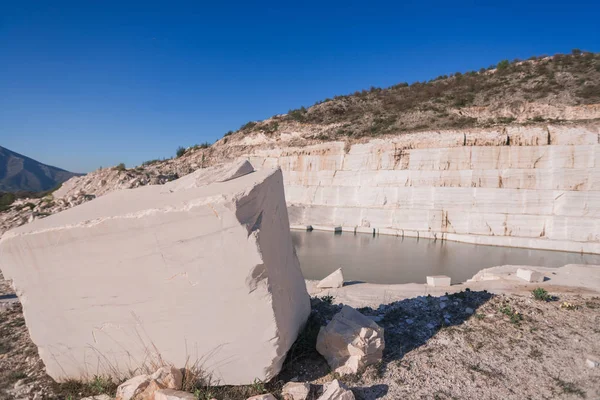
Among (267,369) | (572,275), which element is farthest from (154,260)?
(572,275)

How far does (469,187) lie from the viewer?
15023 millimetres

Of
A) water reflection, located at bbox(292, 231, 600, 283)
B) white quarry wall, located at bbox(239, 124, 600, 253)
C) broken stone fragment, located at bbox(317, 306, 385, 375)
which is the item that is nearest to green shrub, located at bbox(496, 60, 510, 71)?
white quarry wall, located at bbox(239, 124, 600, 253)

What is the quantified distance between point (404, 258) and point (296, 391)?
29.3 ft

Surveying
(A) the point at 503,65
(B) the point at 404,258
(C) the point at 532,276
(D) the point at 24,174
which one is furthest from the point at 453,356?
(D) the point at 24,174

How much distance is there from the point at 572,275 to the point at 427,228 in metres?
8.37

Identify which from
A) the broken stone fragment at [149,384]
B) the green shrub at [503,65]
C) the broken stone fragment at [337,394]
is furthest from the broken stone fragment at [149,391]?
the green shrub at [503,65]

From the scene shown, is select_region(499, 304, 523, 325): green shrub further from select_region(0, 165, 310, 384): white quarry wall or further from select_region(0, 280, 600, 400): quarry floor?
select_region(0, 165, 310, 384): white quarry wall

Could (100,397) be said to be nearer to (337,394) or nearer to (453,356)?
(337,394)

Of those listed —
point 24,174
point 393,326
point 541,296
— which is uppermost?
point 24,174

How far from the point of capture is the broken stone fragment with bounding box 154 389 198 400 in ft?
7.54

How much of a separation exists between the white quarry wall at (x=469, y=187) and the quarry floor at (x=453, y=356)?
10.2 m

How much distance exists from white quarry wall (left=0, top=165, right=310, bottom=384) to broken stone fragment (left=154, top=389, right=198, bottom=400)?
35 cm

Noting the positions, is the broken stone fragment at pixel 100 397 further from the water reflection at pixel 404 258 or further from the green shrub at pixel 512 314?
the water reflection at pixel 404 258

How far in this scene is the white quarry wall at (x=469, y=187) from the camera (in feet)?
42.9
